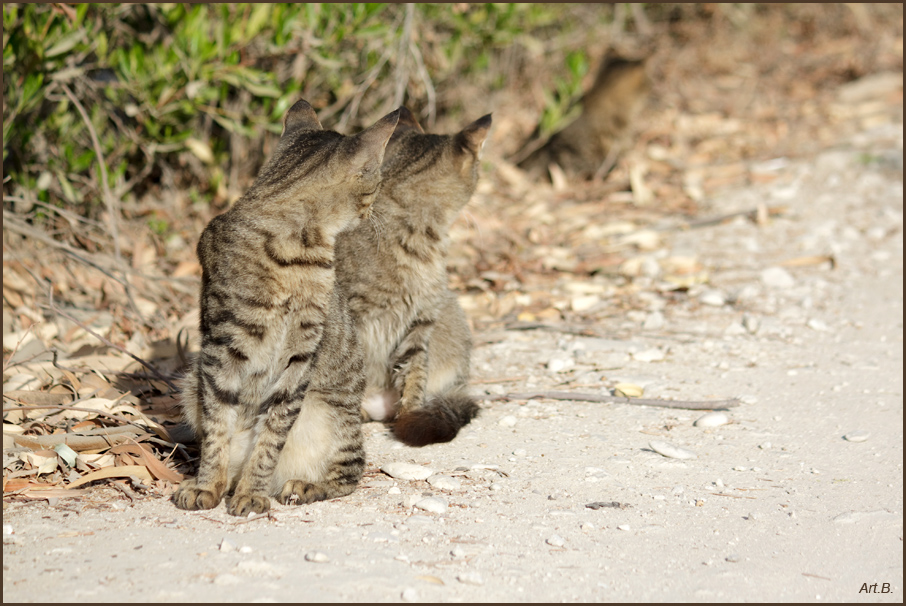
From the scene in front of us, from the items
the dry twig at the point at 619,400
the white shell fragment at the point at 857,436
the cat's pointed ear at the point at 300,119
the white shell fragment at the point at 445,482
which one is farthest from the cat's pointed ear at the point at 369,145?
the white shell fragment at the point at 857,436

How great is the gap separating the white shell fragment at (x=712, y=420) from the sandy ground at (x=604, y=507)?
0.18 feet

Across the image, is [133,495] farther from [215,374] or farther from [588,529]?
[588,529]

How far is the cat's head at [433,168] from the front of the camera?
13.9 feet

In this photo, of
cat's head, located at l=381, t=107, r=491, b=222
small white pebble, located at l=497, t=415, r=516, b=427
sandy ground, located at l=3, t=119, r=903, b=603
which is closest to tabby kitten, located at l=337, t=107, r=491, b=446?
cat's head, located at l=381, t=107, r=491, b=222

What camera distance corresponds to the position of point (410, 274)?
421cm

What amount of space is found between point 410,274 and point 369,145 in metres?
1.25

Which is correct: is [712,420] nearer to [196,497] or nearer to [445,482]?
[445,482]

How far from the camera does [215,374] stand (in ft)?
10.0

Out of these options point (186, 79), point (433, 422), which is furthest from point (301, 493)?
point (186, 79)

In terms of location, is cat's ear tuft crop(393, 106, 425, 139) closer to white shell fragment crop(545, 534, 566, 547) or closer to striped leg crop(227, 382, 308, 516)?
striped leg crop(227, 382, 308, 516)

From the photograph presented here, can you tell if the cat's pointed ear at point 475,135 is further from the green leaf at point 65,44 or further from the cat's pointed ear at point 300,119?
the green leaf at point 65,44

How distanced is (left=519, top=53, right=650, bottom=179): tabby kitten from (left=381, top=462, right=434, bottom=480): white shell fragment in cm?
551

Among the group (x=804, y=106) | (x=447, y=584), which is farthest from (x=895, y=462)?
(x=804, y=106)

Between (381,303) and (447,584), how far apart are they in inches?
76.1
